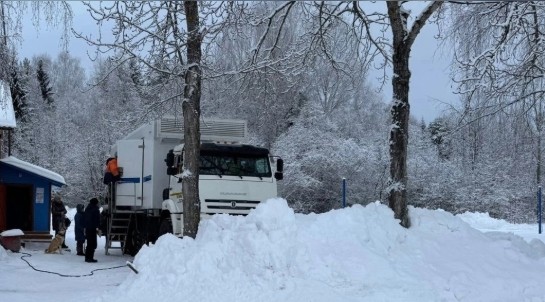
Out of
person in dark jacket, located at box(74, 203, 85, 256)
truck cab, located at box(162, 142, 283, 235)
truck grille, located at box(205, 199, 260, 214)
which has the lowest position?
person in dark jacket, located at box(74, 203, 85, 256)

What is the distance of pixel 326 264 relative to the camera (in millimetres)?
→ 9234

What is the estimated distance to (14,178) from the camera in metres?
21.1

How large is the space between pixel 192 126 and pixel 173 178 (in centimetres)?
377

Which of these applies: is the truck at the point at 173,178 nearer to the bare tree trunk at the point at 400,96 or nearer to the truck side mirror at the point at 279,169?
the truck side mirror at the point at 279,169

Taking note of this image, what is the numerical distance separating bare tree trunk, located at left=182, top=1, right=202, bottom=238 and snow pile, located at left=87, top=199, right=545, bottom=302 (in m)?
1.14

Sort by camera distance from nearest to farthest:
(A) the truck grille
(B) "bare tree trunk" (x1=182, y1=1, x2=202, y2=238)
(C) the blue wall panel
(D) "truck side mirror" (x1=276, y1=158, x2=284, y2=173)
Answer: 1. (B) "bare tree trunk" (x1=182, y1=1, x2=202, y2=238)
2. (A) the truck grille
3. (D) "truck side mirror" (x1=276, y1=158, x2=284, y2=173)
4. (C) the blue wall panel

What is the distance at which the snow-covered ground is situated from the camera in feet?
29.2

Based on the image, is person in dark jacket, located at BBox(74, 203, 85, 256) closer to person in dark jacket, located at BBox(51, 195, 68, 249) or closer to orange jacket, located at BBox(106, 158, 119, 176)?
orange jacket, located at BBox(106, 158, 119, 176)

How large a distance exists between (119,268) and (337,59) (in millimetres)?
6860

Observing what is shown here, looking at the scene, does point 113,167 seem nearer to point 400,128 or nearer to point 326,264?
point 400,128

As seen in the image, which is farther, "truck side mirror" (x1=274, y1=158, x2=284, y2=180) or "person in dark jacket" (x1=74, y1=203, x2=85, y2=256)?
"person in dark jacket" (x1=74, y1=203, x2=85, y2=256)

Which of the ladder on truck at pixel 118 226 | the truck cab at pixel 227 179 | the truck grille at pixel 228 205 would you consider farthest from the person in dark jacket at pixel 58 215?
the truck grille at pixel 228 205

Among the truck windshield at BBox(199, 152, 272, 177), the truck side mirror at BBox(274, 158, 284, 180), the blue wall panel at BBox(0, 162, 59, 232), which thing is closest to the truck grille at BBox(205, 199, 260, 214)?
the truck windshield at BBox(199, 152, 272, 177)

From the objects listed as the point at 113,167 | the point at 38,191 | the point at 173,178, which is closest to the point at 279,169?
the point at 173,178
